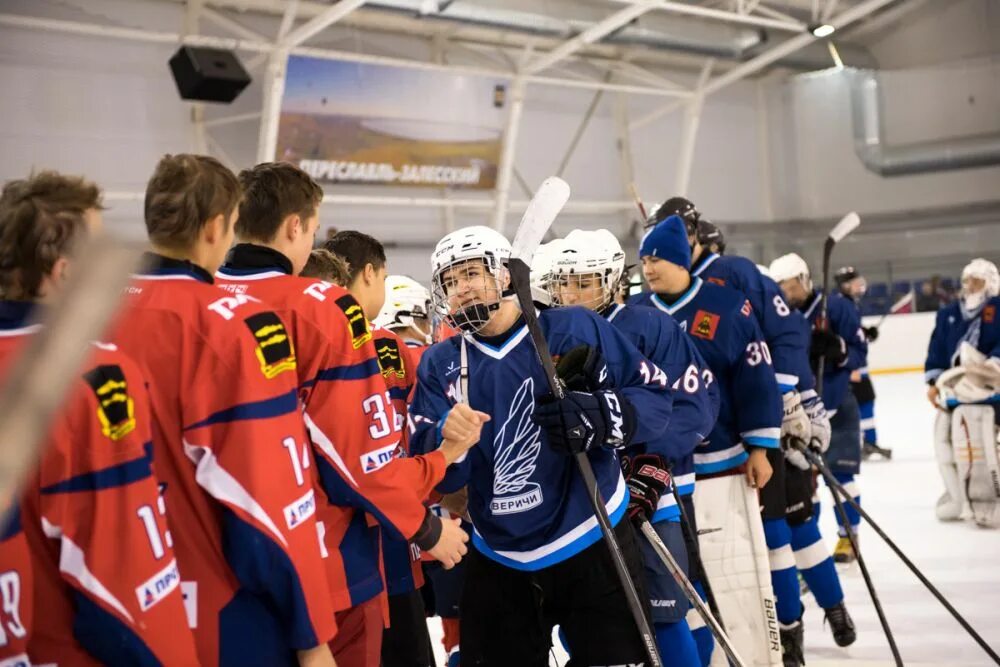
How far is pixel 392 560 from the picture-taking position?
7.97 ft

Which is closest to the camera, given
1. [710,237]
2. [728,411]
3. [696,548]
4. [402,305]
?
[696,548]

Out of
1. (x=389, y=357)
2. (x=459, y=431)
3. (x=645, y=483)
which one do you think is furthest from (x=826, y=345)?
(x=459, y=431)

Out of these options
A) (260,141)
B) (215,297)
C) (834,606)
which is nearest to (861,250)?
(260,141)

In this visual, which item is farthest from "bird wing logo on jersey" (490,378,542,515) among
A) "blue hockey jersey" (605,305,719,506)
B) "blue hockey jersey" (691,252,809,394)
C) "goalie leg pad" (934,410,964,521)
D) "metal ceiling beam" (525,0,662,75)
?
"metal ceiling beam" (525,0,662,75)

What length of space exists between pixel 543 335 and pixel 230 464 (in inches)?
34.7

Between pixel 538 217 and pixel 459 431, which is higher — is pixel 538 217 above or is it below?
above

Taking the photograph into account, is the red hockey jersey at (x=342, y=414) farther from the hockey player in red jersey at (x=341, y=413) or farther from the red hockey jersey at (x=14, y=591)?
the red hockey jersey at (x=14, y=591)

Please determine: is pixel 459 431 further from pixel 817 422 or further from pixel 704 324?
pixel 817 422

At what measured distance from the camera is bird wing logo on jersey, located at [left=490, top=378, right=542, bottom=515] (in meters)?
2.06

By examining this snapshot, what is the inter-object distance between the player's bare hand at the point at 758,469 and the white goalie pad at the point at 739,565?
0.09 feet

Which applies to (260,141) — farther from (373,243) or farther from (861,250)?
(861,250)

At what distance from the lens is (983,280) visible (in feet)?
19.6

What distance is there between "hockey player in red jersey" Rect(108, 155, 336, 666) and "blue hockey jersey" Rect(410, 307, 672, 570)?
66 centimetres

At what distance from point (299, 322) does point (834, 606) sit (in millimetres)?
2761
